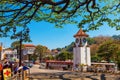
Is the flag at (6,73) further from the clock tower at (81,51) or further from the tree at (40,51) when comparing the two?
the tree at (40,51)

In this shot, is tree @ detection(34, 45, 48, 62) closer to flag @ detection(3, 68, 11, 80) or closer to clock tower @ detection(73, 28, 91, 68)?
clock tower @ detection(73, 28, 91, 68)

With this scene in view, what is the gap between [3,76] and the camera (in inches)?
550

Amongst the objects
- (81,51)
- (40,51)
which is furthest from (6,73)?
(40,51)

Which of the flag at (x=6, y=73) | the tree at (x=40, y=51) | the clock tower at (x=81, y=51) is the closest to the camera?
the flag at (x=6, y=73)

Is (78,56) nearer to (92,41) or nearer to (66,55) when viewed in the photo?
(66,55)

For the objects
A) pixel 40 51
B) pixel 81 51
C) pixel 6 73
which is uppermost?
pixel 40 51

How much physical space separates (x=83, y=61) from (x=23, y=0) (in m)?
79.6

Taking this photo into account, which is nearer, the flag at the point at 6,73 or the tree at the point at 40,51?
the flag at the point at 6,73

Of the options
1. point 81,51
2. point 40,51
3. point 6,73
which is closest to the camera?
point 6,73

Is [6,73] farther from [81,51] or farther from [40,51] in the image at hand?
[40,51]

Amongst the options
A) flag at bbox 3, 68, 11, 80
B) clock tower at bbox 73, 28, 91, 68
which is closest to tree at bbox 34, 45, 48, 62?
clock tower at bbox 73, 28, 91, 68

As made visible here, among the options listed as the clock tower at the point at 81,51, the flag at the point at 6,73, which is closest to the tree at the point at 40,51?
the clock tower at the point at 81,51

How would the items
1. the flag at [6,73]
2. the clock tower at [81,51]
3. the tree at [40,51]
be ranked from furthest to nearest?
the tree at [40,51] → the clock tower at [81,51] → the flag at [6,73]

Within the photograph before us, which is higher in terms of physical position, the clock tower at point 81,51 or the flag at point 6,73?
the clock tower at point 81,51
